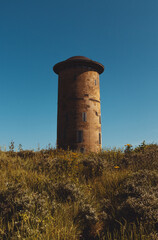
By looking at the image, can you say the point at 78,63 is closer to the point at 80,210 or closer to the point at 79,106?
the point at 79,106

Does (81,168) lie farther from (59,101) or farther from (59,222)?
(59,101)

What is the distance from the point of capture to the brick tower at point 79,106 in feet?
69.3

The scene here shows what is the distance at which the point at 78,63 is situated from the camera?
22375 mm

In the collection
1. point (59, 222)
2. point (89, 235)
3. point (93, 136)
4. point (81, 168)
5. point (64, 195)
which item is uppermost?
point (93, 136)

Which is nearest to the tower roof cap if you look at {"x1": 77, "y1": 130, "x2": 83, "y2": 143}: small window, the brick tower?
the brick tower

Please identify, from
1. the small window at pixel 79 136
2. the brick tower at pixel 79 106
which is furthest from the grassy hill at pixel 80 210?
the brick tower at pixel 79 106

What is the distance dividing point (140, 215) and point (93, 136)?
16.8 m

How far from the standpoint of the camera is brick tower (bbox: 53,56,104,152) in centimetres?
2112

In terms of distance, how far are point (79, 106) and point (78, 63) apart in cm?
495

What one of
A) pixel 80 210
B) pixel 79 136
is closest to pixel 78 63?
pixel 79 136

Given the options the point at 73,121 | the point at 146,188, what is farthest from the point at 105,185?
the point at 73,121

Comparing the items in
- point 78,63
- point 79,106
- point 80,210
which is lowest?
point 80,210

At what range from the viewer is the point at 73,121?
70.0ft

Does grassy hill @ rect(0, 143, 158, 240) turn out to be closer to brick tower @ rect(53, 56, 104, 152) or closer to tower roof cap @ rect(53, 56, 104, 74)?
brick tower @ rect(53, 56, 104, 152)
